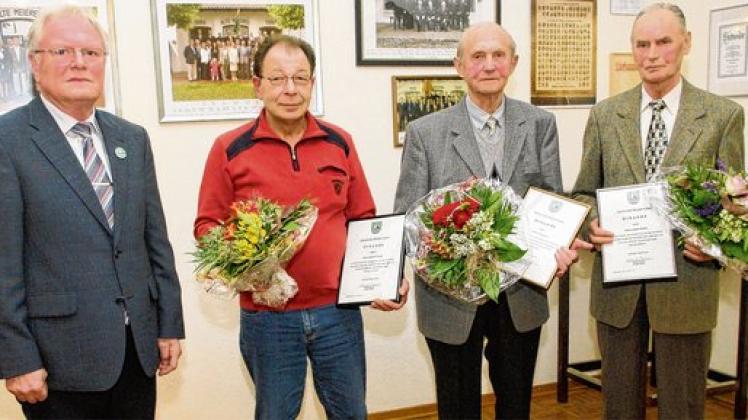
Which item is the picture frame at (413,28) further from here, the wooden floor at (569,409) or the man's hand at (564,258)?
the wooden floor at (569,409)

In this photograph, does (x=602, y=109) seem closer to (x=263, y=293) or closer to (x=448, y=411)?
(x=448, y=411)

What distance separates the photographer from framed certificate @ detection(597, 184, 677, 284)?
Result: 222cm

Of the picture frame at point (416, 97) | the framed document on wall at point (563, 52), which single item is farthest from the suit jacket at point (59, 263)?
the framed document on wall at point (563, 52)

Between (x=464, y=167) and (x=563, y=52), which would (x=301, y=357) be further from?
(x=563, y=52)

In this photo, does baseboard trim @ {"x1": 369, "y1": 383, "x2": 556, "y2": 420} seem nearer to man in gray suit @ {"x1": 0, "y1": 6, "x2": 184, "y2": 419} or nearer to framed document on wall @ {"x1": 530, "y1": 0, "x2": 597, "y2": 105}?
framed document on wall @ {"x1": 530, "y1": 0, "x2": 597, "y2": 105}

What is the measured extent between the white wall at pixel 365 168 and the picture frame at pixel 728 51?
0.19 ft

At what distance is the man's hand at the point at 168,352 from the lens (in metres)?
1.96

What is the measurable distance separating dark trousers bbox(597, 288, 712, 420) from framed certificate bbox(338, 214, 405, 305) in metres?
0.91

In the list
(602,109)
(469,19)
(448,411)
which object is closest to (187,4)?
(469,19)

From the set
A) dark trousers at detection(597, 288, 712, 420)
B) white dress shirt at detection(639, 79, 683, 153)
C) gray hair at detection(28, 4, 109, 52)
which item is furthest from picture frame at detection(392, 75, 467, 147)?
gray hair at detection(28, 4, 109, 52)

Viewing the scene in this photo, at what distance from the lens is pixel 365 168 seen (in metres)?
3.32

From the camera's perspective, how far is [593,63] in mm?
3656

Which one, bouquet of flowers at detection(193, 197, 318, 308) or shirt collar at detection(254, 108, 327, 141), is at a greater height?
shirt collar at detection(254, 108, 327, 141)

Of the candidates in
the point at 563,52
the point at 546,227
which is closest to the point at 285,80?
the point at 546,227
